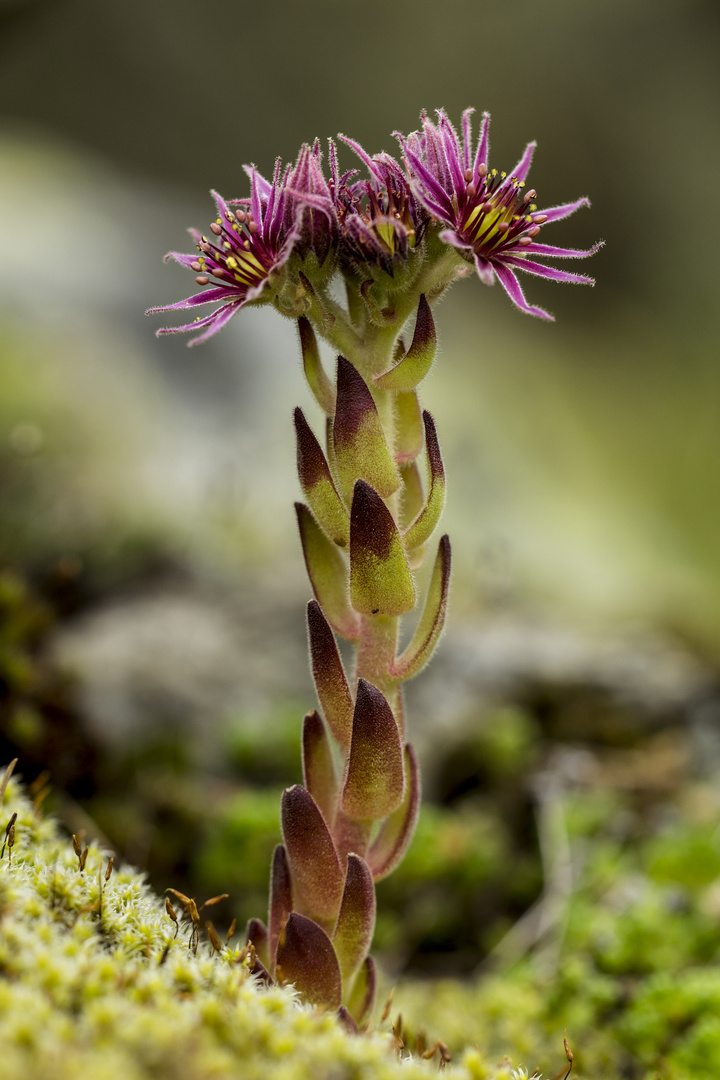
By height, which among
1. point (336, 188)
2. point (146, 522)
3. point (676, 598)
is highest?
point (336, 188)

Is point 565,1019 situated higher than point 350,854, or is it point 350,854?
point 350,854

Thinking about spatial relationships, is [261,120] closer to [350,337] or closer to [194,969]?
[350,337]

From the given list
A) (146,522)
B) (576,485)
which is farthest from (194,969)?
(576,485)

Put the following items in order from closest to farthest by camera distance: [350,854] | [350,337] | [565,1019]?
[350,854], [350,337], [565,1019]

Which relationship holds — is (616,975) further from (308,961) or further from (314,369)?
(314,369)

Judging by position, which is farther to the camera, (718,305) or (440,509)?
(718,305)

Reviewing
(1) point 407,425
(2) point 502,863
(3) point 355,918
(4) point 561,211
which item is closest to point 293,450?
(2) point 502,863

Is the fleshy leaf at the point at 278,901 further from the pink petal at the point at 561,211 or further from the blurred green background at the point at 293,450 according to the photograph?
the pink petal at the point at 561,211
